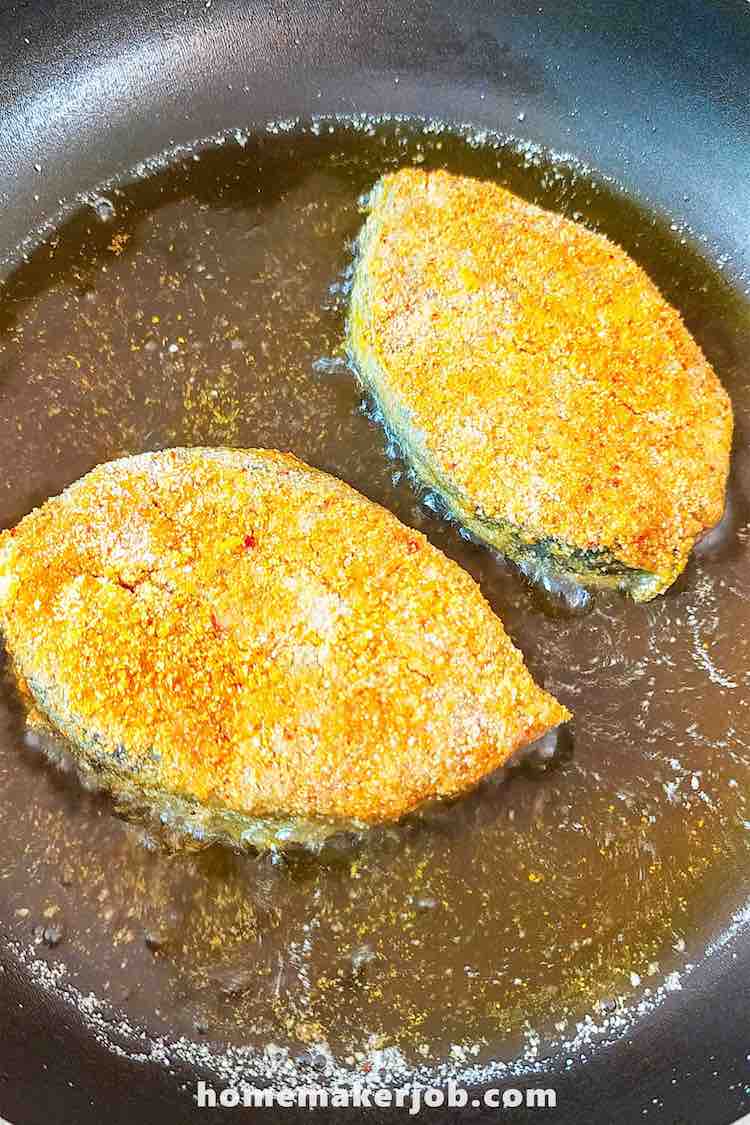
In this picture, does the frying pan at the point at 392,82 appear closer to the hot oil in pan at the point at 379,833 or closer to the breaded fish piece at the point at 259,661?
the hot oil in pan at the point at 379,833

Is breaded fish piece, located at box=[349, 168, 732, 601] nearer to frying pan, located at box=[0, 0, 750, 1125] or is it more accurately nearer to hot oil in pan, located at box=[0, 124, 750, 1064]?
hot oil in pan, located at box=[0, 124, 750, 1064]

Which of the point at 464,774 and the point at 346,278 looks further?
the point at 346,278

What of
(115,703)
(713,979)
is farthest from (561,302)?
(713,979)

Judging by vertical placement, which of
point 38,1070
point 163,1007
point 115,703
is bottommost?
point 38,1070

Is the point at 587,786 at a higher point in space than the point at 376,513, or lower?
lower

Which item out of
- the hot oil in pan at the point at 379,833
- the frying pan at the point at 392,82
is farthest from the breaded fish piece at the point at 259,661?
the frying pan at the point at 392,82

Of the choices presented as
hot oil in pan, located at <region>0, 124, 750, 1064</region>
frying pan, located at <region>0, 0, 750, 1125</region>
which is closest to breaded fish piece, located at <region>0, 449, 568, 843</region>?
hot oil in pan, located at <region>0, 124, 750, 1064</region>

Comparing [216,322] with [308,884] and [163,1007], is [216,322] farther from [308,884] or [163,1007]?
[163,1007]
